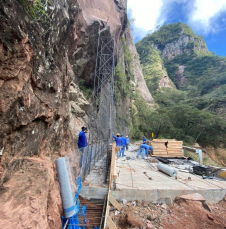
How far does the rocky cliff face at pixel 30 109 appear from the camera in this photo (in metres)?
1.92

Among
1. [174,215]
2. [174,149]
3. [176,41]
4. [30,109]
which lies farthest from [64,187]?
[176,41]

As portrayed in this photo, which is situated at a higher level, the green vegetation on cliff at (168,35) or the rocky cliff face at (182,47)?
the green vegetation on cliff at (168,35)

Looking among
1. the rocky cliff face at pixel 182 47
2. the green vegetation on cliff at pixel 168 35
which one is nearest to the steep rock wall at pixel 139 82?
the green vegetation on cliff at pixel 168 35

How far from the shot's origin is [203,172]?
572 cm

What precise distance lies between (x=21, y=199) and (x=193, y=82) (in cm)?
5315

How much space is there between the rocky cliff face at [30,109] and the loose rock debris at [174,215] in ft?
4.77

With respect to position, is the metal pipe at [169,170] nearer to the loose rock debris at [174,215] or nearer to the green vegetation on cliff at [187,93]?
the loose rock debris at [174,215]

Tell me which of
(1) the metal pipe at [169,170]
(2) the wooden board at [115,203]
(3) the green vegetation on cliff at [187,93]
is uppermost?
(3) the green vegetation on cliff at [187,93]

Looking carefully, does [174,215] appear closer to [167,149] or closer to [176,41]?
[167,149]

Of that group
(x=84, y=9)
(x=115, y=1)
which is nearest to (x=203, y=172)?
(x=84, y=9)

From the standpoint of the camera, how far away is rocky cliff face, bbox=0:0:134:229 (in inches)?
75.7

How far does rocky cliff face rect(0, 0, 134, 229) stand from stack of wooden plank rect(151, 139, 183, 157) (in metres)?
7.71

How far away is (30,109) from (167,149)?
30.8 ft

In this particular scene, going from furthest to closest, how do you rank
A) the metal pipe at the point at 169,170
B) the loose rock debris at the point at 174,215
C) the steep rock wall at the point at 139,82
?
the steep rock wall at the point at 139,82 < the metal pipe at the point at 169,170 < the loose rock debris at the point at 174,215
